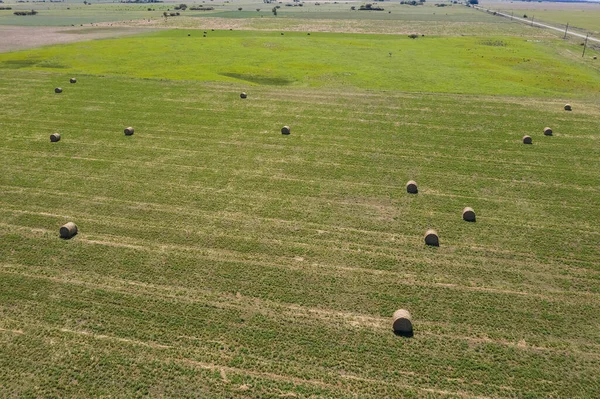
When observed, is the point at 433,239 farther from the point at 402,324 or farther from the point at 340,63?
the point at 340,63

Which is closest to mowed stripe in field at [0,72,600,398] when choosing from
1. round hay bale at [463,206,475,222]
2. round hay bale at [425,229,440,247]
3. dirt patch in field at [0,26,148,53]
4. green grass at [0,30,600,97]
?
round hay bale at [425,229,440,247]

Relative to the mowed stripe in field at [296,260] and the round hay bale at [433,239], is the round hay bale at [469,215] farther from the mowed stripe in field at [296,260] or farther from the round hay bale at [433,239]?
the round hay bale at [433,239]

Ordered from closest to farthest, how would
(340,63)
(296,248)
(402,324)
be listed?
(402,324) → (296,248) → (340,63)

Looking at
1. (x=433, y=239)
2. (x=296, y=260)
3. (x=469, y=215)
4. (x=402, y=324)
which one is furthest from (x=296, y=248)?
(x=469, y=215)

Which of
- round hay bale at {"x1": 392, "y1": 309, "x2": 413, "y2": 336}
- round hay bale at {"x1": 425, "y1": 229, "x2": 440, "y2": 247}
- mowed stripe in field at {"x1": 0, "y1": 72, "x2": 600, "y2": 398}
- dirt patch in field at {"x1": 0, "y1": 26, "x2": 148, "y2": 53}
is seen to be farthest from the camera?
dirt patch in field at {"x1": 0, "y1": 26, "x2": 148, "y2": 53}

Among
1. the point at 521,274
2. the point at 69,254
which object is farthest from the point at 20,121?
the point at 521,274

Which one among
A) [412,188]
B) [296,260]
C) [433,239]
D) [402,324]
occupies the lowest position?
[402,324]

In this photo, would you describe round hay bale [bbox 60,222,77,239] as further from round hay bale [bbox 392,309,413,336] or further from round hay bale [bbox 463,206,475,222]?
round hay bale [bbox 463,206,475,222]

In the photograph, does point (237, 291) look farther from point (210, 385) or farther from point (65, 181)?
point (65, 181)
